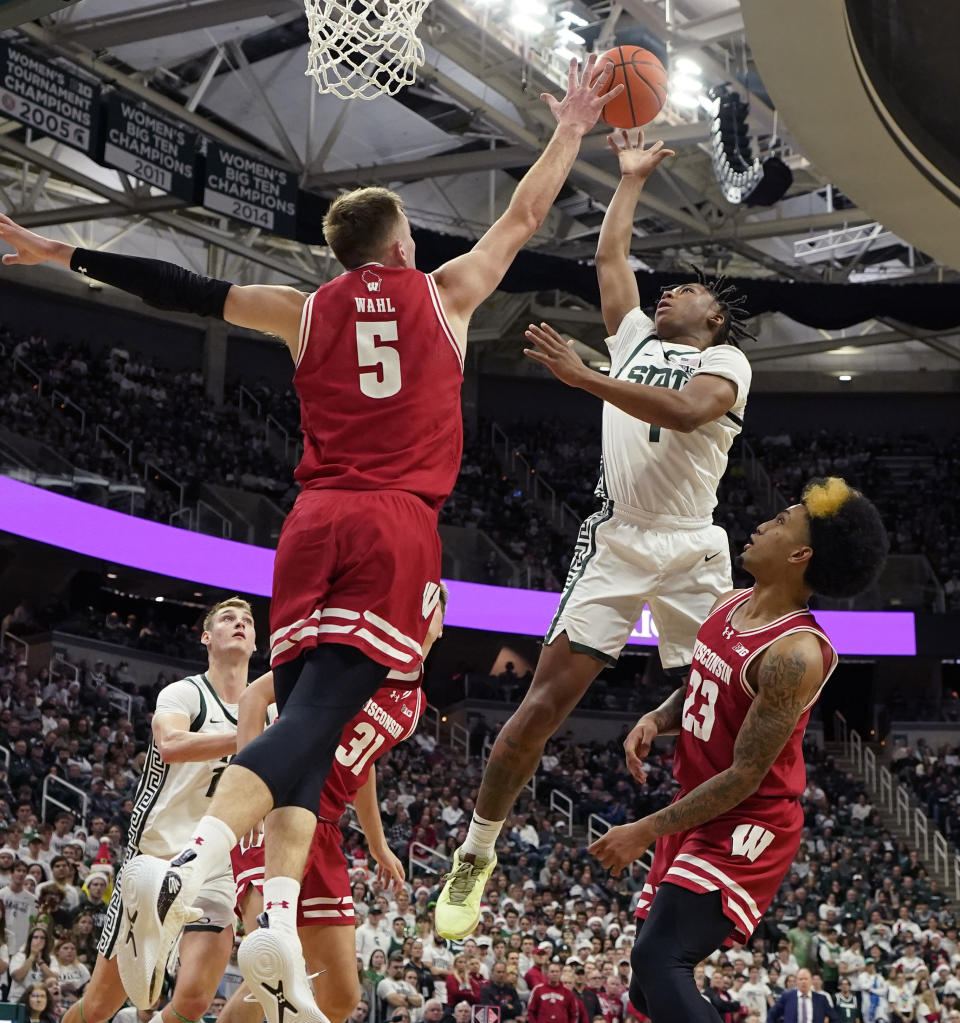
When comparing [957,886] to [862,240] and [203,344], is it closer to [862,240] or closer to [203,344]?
[862,240]

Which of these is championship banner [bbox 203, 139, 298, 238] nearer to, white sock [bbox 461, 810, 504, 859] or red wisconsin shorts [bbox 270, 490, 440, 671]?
white sock [bbox 461, 810, 504, 859]

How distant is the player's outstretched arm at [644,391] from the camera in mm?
4504

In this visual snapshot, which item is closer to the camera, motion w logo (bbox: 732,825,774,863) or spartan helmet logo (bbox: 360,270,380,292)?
spartan helmet logo (bbox: 360,270,380,292)

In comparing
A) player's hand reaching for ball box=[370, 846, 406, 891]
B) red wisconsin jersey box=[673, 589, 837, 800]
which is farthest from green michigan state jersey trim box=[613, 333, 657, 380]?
player's hand reaching for ball box=[370, 846, 406, 891]

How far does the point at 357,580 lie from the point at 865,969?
13.6 metres

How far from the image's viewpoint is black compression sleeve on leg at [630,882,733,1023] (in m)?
4.23

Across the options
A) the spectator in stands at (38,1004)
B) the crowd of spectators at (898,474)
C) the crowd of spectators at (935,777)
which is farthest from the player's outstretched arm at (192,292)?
the crowd of spectators at (898,474)

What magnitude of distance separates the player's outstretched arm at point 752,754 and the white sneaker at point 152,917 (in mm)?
1451

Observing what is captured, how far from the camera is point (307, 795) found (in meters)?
3.90

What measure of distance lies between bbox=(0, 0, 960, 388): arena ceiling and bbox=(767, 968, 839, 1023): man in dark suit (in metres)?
7.85

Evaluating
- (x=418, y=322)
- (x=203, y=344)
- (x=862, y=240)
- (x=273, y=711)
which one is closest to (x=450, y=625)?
(x=203, y=344)

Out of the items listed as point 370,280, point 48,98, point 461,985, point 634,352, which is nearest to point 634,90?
point 634,352

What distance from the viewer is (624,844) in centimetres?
440

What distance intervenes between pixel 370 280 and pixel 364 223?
0.20 metres
